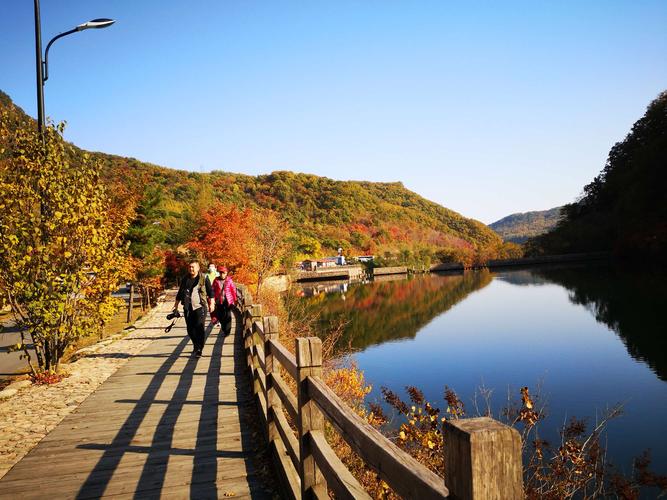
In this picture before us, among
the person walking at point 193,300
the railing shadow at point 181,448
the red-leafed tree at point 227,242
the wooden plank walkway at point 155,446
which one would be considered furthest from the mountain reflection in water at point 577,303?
the wooden plank walkway at point 155,446

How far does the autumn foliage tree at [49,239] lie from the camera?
8.00m

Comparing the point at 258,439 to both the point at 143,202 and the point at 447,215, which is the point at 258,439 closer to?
the point at 143,202

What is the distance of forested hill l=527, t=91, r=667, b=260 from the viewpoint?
44.5m

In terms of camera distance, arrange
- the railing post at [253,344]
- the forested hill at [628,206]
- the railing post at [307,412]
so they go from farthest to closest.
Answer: the forested hill at [628,206]
the railing post at [253,344]
the railing post at [307,412]

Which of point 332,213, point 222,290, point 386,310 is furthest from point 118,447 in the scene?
point 332,213

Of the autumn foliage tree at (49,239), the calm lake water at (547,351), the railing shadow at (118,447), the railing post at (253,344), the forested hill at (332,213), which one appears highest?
the forested hill at (332,213)

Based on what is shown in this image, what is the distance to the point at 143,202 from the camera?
2522 cm

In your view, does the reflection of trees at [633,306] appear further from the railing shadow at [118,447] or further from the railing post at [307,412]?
the railing post at [307,412]

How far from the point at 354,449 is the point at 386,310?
103 feet

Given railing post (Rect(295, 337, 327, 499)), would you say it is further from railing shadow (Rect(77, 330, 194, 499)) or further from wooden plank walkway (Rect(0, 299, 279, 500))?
railing shadow (Rect(77, 330, 194, 499))

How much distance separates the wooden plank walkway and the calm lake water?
663cm

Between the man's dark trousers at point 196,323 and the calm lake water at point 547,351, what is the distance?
211 inches

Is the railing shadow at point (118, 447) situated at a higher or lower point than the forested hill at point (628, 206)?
lower

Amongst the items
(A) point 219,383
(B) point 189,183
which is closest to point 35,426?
(A) point 219,383
